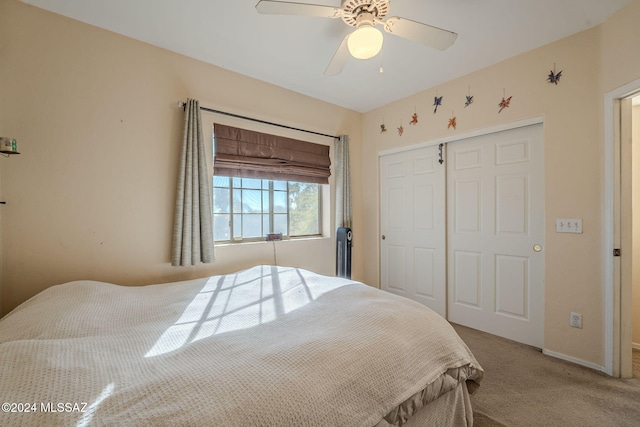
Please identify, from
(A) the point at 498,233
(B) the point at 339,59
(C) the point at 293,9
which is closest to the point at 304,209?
(B) the point at 339,59

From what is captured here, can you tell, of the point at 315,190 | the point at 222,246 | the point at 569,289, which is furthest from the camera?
the point at 315,190

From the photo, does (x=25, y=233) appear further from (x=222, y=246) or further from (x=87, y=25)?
(x=87, y=25)

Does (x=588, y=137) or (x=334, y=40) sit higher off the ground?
(x=334, y=40)

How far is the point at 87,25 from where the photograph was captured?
79.4 inches

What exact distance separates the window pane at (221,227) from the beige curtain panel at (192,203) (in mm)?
226

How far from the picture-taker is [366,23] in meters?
1.59

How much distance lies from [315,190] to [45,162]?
247 centimetres

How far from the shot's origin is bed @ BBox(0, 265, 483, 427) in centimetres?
70

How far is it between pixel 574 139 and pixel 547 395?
1.90m

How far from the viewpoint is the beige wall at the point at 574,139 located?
199 cm

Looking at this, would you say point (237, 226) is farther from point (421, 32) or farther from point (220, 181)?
point (421, 32)

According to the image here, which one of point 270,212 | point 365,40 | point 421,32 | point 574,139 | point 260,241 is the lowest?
point 260,241

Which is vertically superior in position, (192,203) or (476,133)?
(476,133)

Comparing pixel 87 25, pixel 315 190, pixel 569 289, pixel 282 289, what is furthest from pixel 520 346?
pixel 87 25
